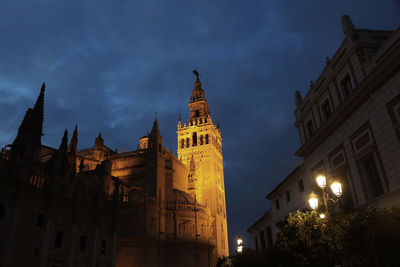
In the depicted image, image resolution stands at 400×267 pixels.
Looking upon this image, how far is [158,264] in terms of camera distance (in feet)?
128

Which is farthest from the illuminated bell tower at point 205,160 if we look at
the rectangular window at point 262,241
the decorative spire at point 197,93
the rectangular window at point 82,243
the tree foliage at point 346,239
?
the tree foliage at point 346,239

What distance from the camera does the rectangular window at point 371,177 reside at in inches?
658

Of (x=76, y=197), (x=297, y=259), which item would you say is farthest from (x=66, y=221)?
(x=297, y=259)

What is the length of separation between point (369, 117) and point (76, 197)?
2434 cm

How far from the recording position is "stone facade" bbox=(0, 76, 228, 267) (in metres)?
23.6

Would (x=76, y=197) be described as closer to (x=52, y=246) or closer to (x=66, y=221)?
(x=66, y=221)

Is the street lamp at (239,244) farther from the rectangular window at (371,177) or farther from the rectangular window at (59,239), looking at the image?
the rectangular window at (59,239)

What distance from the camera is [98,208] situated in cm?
3038

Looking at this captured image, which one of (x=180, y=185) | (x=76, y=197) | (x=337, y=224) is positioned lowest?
(x=337, y=224)

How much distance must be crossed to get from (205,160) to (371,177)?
166 ft

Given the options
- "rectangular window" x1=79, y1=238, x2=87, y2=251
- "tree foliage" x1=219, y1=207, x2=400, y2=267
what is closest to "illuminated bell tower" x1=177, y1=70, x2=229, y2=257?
"rectangular window" x1=79, y1=238, x2=87, y2=251

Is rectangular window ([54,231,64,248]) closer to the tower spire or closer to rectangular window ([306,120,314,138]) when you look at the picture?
the tower spire

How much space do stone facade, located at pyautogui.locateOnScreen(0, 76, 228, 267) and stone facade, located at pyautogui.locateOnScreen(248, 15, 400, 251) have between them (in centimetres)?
2033

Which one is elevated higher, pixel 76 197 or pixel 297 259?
pixel 76 197
